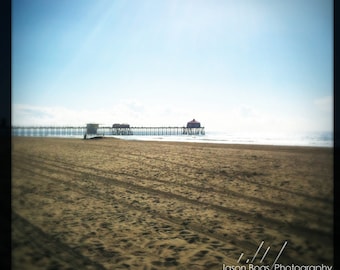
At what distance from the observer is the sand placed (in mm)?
3936

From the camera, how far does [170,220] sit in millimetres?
5637

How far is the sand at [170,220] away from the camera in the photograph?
3936 mm

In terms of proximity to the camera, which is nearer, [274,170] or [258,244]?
[258,244]

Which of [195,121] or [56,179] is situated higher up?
[195,121]

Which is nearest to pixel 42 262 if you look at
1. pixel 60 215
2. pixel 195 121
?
pixel 60 215

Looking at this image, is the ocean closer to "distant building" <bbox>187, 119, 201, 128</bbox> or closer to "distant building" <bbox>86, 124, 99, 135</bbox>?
"distant building" <bbox>86, 124, 99, 135</bbox>

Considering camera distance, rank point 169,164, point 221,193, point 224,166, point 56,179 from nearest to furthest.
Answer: point 221,193
point 56,179
point 224,166
point 169,164

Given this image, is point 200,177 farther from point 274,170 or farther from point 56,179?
point 56,179

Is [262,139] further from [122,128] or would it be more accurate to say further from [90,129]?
[122,128]

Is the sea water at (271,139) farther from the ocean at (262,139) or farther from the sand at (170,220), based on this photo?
the sand at (170,220)

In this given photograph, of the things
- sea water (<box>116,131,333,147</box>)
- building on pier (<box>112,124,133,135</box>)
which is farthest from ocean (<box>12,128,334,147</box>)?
building on pier (<box>112,124,133,135</box>)

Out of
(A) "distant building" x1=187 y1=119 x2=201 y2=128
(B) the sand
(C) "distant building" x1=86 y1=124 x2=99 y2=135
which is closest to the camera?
(B) the sand

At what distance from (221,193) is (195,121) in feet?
262

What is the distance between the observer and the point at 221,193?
7980 millimetres
